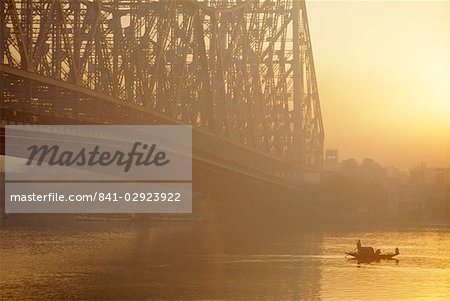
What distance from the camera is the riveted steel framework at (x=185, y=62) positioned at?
31.5 metres

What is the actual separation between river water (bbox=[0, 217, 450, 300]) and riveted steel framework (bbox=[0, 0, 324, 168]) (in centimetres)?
461

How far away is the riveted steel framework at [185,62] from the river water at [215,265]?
4.61 meters

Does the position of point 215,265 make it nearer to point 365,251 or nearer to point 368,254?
point 365,251

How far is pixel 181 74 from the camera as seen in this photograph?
1909 inches

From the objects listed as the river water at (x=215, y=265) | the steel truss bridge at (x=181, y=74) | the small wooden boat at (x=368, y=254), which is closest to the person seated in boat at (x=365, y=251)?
the small wooden boat at (x=368, y=254)

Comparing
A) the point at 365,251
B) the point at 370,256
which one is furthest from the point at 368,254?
the point at 365,251

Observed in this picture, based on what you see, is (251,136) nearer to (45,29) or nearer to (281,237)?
(281,237)

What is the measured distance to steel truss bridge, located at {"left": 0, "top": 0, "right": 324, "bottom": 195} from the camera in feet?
98.6

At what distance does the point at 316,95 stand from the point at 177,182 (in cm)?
4442

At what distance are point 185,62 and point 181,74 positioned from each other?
3.03 feet

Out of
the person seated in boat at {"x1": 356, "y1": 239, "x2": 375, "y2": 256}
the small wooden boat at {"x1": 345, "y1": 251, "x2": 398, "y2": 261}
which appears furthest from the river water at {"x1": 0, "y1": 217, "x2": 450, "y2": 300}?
the person seated in boat at {"x1": 356, "y1": 239, "x2": 375, "y2": 256}

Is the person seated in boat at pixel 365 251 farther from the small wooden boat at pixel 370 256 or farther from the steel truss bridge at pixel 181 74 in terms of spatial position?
the steel truss bridge at pixel 181 74

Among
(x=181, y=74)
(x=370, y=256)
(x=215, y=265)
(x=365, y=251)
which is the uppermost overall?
(x=181, y=74)

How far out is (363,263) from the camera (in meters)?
42.7
